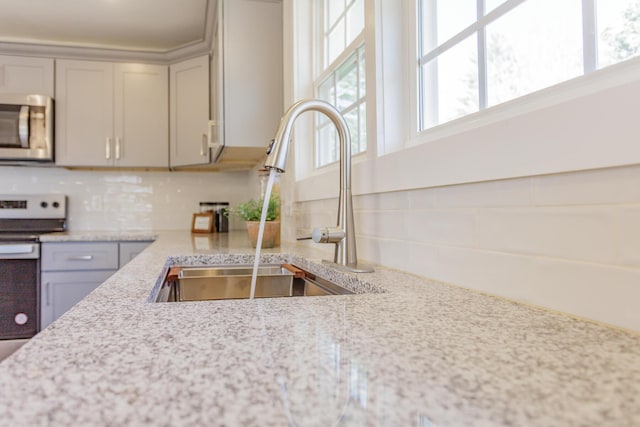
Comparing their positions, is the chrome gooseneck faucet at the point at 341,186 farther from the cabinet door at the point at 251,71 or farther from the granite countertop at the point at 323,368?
the cabinet door at the point at 251,71

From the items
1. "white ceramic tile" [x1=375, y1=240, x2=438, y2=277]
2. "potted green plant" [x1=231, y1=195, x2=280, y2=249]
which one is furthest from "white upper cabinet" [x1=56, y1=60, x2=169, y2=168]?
"white ceramic tile" [x1=375, y1=240, x2=438, y2=277]

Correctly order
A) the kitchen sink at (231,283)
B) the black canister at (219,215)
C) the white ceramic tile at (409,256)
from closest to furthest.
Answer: the white ceramic tile at (409,256), the kitchen sink at (231,283), the black canister at (219,215)

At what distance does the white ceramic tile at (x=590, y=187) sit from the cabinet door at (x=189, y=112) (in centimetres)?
255

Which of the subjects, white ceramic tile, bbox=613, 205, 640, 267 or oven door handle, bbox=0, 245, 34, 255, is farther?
oven door handle, bbox=0, 245, 34, 255

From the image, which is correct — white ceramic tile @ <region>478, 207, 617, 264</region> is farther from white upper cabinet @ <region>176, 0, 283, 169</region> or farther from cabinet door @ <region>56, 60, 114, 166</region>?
cabinet door @ <region>56, 60, 114, 166</region>

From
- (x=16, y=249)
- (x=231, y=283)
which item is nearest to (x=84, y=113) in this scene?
(x=16, y=249)

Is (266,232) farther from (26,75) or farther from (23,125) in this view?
(26,75)

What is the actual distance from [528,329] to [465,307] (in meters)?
0.12

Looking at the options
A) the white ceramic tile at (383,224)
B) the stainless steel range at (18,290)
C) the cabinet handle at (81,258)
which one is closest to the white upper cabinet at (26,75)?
the stainless steel range at (18,290)

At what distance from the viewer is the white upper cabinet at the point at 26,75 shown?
2756 millimetres

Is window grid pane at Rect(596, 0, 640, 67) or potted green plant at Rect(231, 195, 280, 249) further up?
window grid pane at Rect(596, 0, 640, 67)

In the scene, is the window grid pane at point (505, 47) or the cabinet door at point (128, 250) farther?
the cabinet door at point (128, 250)

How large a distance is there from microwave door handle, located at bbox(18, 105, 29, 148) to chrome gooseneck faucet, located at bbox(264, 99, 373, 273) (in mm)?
2418

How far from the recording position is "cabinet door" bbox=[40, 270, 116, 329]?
2449 mm
